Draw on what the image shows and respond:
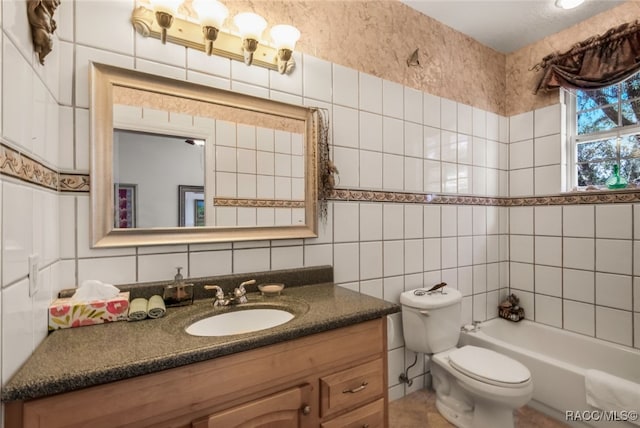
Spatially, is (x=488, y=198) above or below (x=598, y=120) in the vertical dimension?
below

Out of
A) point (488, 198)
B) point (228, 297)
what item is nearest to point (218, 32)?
point (228, 297)

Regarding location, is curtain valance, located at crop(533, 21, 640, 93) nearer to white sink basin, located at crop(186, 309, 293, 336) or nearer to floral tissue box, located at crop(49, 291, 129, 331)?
white sink basin, located at crop(186, 309, 293, 336)

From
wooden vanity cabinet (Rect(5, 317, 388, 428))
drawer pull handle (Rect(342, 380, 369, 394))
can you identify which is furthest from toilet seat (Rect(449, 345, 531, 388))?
drawer pull handle (Rect(342, 380, 369, 394))

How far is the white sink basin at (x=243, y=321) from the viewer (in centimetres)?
118

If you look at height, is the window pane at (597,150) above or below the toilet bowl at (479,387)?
above

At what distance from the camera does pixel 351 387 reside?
3.66ft

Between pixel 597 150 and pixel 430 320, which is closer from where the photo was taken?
pixel 430 320

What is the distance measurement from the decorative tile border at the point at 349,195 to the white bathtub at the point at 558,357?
91cm

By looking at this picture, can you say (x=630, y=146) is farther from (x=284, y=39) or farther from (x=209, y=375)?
(x=209, y=375)

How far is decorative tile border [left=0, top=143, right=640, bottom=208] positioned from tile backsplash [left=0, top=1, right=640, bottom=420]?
26 millimetres

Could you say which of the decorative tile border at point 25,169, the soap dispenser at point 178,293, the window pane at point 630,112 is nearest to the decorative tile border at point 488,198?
the window pane at point 630,112

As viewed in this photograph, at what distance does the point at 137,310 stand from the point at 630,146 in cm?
289

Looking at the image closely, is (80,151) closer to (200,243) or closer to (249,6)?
(200,243)

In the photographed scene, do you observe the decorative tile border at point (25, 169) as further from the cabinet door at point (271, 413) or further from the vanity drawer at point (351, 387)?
the vanity drawer at point (351, 387)
